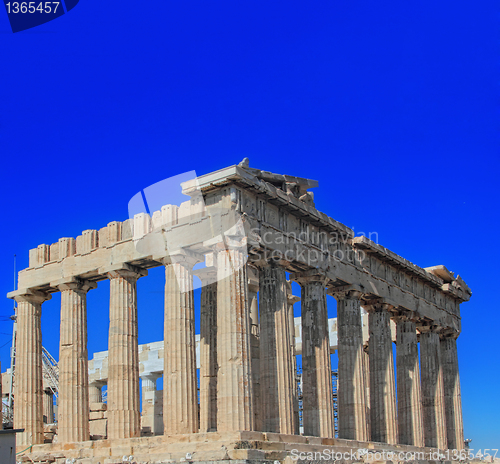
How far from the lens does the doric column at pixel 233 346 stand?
94.7 feet

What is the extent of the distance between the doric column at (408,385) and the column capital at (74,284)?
1768cm

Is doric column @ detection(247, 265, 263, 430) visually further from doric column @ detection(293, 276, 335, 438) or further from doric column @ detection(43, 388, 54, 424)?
doric column @ detection(43, 388, 54, 424)

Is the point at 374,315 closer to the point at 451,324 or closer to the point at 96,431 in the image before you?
the point at 451,324

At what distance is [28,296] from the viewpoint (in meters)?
37.7

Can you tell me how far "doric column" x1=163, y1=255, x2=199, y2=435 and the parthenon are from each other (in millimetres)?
55

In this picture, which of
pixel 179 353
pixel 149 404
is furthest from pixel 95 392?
pixel 179 353

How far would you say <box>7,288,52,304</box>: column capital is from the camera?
37.6 m

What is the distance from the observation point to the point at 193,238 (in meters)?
32.2

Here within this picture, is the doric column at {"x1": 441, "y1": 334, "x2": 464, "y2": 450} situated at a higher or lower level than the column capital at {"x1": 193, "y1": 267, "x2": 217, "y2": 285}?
lower

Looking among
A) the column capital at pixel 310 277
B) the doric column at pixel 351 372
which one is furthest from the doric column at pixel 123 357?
the doric column at pixel 351 372

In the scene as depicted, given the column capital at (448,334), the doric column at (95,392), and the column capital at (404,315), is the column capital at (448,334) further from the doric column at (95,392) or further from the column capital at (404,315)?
the doric column at (95,392)

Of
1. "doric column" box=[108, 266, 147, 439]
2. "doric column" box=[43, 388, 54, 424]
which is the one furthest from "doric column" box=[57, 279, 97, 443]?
"doric column" box=[43, 388, 54, 424]

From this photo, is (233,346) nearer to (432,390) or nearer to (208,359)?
(208,359)

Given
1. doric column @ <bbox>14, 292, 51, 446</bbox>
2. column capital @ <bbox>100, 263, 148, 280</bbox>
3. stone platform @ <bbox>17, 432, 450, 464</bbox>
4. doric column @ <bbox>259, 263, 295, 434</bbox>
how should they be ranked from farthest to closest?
doric column @ <bbox>14, 292, 51, 446</bbox>, column capital @ <bbox>100, 263, 148, 280</bbox>, doric column @ <bbox>259, 263, 295, 434</bbox>, stone platform @ <bbox>17, 432, 450, 464</bbox>
